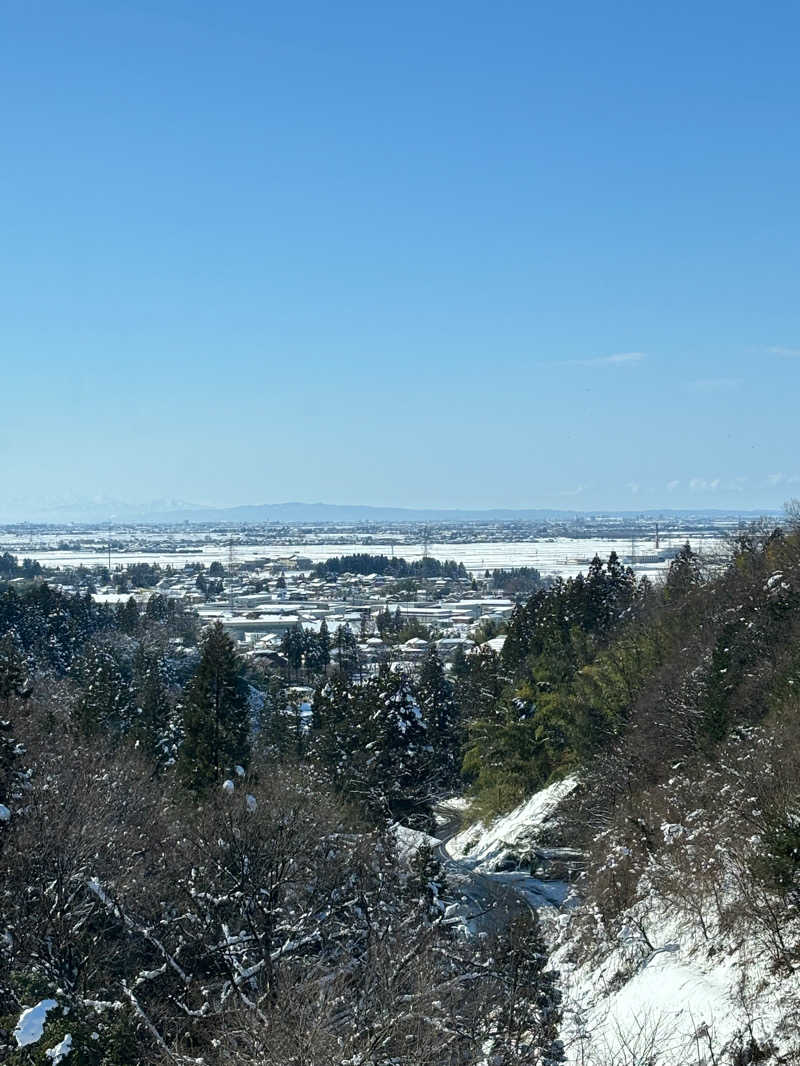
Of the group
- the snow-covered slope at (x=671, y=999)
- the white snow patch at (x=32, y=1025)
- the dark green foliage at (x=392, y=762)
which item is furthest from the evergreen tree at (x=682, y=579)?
the white snow patch at (x=32, y=1025)

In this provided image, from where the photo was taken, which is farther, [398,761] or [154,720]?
[154,720]

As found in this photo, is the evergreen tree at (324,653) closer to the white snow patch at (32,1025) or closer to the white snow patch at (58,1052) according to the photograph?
the white snow patch at (32,1025)

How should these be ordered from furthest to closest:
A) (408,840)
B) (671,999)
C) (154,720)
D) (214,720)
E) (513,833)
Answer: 1. (154,720)
2. (513,833)
3. (214,720)
4. (408,840)
5. (671,999)

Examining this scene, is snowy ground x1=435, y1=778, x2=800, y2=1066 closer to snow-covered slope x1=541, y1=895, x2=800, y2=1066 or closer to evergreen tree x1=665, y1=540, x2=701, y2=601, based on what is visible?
snow-covered slope x1=541, y1=895, x2=800, y2=1066

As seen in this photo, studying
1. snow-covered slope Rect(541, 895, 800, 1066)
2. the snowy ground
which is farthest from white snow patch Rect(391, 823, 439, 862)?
snow-covered slope Rect(541, 895, 800, 1066)

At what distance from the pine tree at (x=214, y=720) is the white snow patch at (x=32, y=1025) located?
16762mm

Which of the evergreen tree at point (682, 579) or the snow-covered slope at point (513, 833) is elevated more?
the evergreen tree at point (682, 579)

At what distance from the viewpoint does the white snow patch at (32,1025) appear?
9000mm

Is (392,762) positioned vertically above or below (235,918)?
below

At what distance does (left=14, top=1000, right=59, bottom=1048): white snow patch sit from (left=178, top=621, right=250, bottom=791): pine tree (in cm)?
1676

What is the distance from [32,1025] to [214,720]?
61.4 feet

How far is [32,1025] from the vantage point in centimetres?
912

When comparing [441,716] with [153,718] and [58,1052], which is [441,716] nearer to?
[153,718]

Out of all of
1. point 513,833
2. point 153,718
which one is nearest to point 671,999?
point 513,833
